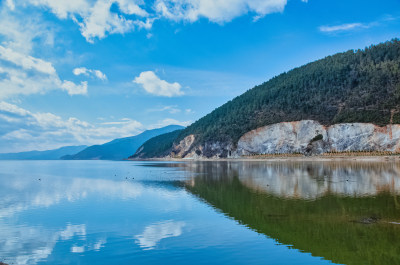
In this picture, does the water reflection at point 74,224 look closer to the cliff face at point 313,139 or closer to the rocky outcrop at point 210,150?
the cliff face at point 313,139

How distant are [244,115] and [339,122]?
58.8 metres

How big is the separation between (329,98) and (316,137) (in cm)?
2152

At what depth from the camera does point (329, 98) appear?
429ft

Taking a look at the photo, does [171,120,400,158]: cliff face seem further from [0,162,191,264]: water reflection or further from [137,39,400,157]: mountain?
[0,162,191,264]: water reflection

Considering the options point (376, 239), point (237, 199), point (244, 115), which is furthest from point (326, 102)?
point (376, 239)

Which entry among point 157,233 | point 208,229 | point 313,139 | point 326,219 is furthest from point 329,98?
point 157,233

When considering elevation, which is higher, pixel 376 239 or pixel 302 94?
pixel 302 94

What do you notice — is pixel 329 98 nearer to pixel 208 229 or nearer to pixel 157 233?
pixel 208 229

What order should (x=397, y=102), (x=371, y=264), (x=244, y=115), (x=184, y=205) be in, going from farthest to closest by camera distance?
(x=244, y=115), (x=397, y=102), (x=184, y=205), (x=371, y=264)

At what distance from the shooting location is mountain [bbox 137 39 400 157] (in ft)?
369

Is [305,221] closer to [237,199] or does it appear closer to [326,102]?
[237,199]

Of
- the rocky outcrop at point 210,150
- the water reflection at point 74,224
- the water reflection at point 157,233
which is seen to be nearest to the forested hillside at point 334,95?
the rocky outcrop at point 210,150

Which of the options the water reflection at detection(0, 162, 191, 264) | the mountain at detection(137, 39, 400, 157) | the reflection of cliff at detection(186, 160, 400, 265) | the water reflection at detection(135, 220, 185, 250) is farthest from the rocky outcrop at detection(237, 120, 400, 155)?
the water reflection at detection(135, 220, 185, 250)

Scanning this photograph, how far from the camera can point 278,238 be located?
54.7ft
